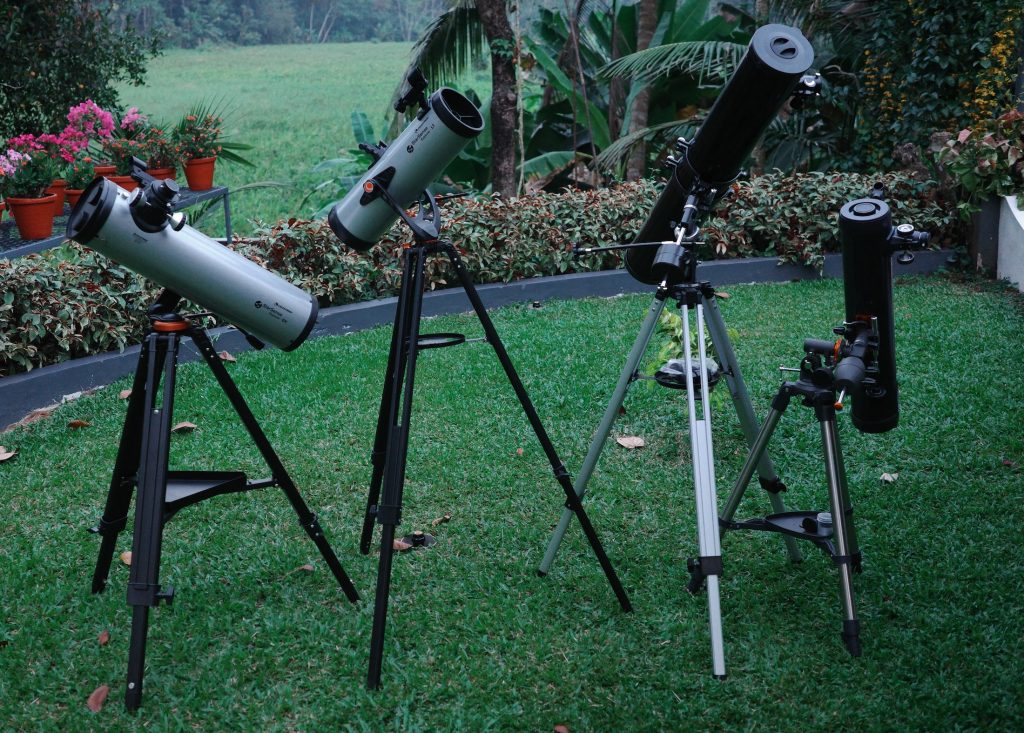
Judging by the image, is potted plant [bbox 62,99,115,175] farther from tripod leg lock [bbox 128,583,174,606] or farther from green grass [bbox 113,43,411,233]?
green grass [bbox 113,43,411,233]

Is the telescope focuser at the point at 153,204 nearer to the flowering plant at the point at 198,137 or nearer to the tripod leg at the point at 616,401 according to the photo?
the tripod leg at the point at 616,401

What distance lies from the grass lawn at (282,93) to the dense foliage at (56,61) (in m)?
6.55

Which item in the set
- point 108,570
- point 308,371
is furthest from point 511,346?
point 108,570

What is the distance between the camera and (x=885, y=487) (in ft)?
13.0

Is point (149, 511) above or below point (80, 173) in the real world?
below

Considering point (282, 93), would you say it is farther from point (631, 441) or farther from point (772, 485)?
point (772, 485)

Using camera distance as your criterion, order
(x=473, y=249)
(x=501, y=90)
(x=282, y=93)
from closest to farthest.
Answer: (x=473, y=249), (x=501, y=90), (x=282, y=93)

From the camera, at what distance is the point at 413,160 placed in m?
2.86

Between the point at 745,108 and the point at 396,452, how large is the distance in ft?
4.68

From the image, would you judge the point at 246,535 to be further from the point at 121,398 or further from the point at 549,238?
the point at 549,238

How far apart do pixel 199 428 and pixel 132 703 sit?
222 cm

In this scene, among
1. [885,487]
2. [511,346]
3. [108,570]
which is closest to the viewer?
[108,570]

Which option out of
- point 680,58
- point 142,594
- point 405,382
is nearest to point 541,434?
point 405,382

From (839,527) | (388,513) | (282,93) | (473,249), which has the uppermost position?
(388,513)
